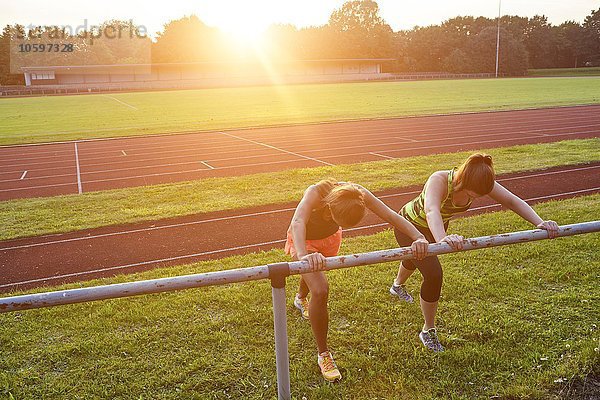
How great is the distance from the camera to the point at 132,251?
7.53 metres

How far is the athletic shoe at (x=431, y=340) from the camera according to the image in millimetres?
4345

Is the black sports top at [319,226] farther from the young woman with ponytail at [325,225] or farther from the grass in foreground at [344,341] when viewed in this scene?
the grass in foreground at [344,341]

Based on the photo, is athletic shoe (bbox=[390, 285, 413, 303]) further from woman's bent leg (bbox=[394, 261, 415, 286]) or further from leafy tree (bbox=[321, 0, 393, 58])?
leafy tree (bbox=[321, 0, 393, 58])

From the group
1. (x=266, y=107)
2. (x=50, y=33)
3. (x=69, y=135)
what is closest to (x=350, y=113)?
(x=266, y=107)

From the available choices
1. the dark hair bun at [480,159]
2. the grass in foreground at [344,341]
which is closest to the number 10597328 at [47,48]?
the grass in foreground at [344,341]

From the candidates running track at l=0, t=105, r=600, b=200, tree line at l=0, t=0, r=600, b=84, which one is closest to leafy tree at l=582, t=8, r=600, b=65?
tree line at l=0, t=0, r=600, b=84

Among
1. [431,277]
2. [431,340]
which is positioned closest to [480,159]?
[431,277]

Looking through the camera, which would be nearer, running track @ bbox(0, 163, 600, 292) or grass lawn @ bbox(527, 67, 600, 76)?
running track @ bbox(0, 163, 600, 292)

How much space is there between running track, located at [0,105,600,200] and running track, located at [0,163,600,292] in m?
A: 4.20

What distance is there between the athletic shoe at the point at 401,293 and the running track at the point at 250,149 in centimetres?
839

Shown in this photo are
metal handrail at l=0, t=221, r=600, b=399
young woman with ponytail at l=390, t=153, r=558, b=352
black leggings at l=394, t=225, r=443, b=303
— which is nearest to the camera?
metal handrail at l=0, t=221, r=600, b=399

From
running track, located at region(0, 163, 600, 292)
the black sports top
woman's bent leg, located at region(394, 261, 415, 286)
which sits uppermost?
the black sports top

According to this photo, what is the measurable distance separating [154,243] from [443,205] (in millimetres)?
4902

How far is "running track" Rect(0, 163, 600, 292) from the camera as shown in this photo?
22.6ft
